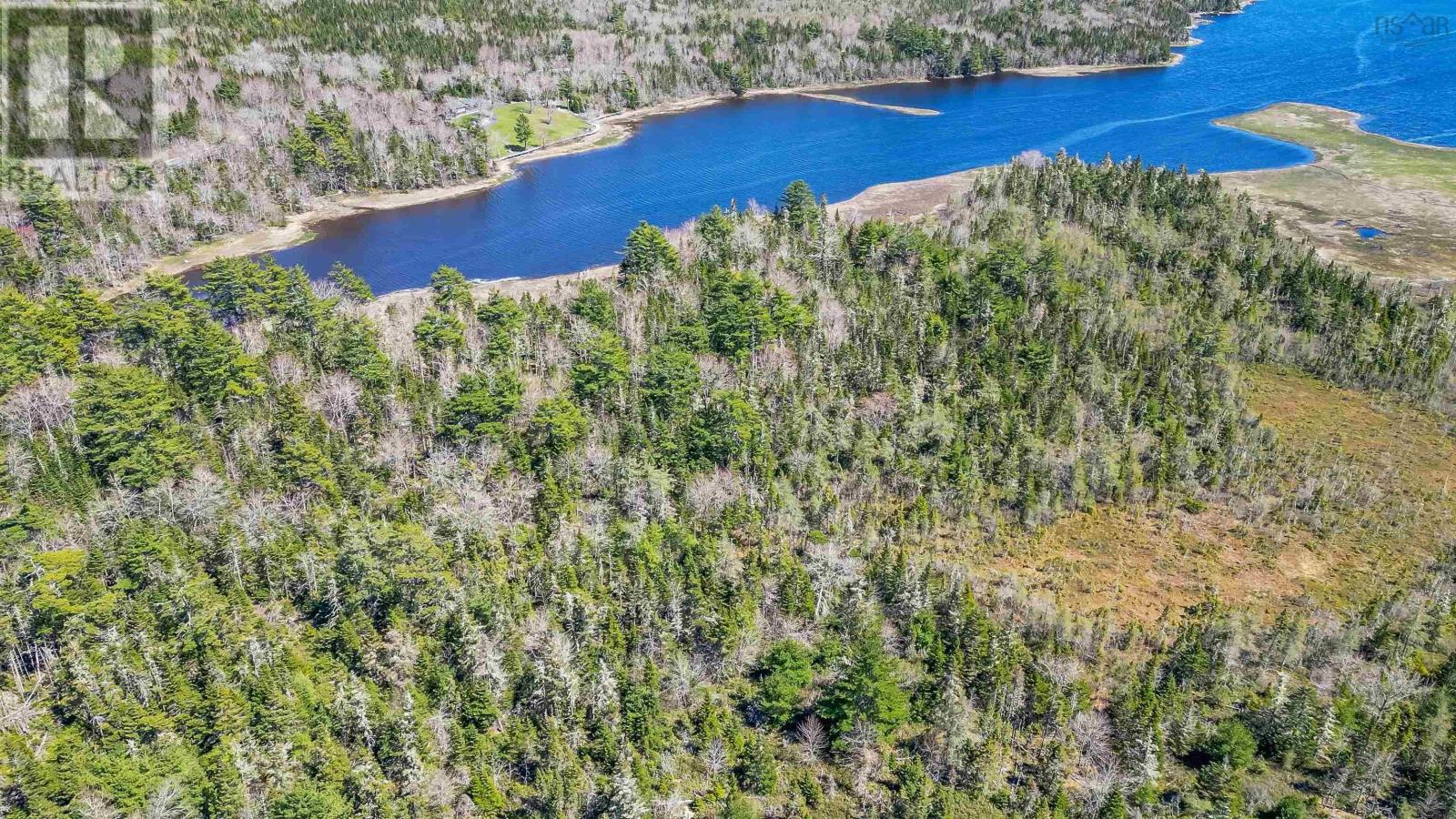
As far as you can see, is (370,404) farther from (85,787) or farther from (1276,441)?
(1276,441)

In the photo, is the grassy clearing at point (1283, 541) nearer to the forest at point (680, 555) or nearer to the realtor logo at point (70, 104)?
the forest at point (680, 555)

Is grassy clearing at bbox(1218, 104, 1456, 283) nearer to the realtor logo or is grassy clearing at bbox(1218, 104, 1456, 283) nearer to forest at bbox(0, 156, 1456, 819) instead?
forest at bbox(0, 156, 1456, 819)

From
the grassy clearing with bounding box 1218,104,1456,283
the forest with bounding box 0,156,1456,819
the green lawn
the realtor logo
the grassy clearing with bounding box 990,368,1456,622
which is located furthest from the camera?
the realtor logo

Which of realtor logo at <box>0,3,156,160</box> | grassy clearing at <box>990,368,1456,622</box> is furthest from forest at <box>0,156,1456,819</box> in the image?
realtor logo at <box>0,3,156,160</box>

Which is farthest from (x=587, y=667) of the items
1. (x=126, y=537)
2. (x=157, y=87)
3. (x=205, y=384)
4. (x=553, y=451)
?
(x=157, y=87)


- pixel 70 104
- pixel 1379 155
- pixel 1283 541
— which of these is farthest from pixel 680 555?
pixel 70 104

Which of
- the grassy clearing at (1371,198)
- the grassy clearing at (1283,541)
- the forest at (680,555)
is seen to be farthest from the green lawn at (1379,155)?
the grassy clearing at (1283,541)
